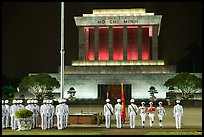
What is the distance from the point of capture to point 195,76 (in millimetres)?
48969

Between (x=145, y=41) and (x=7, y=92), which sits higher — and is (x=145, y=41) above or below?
above

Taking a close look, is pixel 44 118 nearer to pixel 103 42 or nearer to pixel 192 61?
pixel 103 42

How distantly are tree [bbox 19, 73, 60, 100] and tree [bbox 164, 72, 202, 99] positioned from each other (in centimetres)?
1394

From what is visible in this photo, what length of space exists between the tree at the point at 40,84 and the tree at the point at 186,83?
13.9 metres

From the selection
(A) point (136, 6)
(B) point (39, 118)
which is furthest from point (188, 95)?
(B) point (39, 118)

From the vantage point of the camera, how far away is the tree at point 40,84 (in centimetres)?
4875

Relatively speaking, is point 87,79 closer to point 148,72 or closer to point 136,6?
point 148,72

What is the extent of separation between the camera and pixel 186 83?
4800 centimetres

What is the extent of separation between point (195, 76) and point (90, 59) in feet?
55.8

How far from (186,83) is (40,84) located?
17.0m

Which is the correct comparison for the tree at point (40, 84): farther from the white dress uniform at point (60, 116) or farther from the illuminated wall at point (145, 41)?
the white dress uniform at point (60, 116)

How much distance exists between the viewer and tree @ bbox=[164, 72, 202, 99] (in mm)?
47938

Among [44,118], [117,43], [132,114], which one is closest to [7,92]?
[117,43]

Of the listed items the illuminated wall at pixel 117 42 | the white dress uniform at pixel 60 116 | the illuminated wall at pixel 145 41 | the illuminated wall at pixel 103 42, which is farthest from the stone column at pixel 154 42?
the white dress uniform at pixel 60 116
